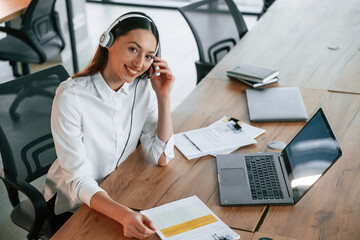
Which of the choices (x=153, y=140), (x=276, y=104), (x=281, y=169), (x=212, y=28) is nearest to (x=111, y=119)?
(x=153, y=140)

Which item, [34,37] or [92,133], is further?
[34,37]

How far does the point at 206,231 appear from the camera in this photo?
163cm

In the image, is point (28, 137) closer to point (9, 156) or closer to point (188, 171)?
point (9, 156)

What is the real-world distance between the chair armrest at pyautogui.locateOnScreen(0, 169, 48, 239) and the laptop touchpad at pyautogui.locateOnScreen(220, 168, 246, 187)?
2.31 ft

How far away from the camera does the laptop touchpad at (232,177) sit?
188 centimetres

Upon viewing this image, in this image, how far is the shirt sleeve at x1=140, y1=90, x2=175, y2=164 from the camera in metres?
2.00

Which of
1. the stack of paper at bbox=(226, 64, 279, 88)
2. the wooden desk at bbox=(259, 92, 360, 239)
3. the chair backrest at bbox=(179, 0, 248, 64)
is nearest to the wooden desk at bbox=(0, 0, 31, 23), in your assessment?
the chair backrest at bbox=(179, 0, 248, 64)

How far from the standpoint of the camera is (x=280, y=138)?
2.18 metres

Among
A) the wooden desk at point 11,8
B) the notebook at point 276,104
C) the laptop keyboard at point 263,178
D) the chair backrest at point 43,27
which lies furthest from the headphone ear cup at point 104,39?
the wooden desk at point 11,8

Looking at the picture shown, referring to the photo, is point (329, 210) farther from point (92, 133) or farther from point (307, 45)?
point (307, 45)

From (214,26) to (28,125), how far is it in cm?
159

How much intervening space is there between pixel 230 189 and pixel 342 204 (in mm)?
399

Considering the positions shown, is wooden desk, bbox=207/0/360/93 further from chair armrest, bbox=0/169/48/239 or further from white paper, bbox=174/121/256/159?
chair armrest, bbox=0/169/48/239

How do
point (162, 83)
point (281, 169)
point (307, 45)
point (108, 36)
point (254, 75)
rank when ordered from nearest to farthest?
point (108, 36) < point (281, 169) < point (162, 83) < point (254, 75) < point (307, 45)
